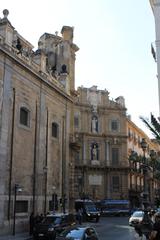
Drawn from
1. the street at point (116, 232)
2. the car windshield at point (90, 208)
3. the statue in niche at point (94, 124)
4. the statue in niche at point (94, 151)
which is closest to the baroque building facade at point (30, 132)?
the street at point (116, 232)

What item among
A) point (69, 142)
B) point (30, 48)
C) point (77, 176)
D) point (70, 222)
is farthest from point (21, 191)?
point (77, 176)

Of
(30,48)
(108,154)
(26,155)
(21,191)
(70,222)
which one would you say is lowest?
(70,222)

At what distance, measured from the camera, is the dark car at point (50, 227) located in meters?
24.5

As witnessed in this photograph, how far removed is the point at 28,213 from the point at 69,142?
1008cm

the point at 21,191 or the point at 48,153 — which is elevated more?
the point at 48,153

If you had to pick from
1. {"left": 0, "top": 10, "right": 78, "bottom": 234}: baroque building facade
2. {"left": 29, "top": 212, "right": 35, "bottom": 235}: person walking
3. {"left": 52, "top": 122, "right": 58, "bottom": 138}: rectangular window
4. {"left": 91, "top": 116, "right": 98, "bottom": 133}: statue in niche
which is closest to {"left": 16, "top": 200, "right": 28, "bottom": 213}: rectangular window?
{"left": 0, "top": 10, "right": 78, "bottom": 234}: baroque building facade

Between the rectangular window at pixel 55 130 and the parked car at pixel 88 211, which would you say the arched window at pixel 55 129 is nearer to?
the rectangular window at pixel 55 130

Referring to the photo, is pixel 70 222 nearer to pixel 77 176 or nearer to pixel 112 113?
pixel 77 176

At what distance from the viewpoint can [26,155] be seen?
2977cm

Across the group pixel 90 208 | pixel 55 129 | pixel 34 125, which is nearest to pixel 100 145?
pixel 90 208

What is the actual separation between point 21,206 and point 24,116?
6.45 meters

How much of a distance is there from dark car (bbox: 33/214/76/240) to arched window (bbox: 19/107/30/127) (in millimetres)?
7718

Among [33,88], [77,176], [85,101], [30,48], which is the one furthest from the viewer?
[85,101]

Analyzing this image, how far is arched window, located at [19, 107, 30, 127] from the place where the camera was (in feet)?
97.8
